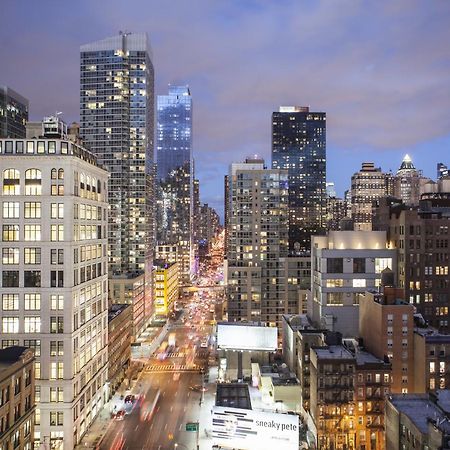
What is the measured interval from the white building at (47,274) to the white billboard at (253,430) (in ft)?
81.1

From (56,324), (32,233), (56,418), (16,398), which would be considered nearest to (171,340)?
(56,418)

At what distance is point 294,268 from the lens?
6688 inches

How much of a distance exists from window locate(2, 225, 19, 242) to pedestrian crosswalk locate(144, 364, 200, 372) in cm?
6183

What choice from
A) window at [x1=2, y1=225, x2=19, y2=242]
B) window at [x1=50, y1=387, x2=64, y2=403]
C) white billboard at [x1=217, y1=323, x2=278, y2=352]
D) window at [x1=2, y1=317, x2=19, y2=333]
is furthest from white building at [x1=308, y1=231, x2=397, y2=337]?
window at [x1=2, y1=225, x2=19, y2=242]

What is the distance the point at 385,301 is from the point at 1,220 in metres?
67.0

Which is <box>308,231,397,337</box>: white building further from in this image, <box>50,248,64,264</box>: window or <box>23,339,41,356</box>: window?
<box>23,339,41,356</box>: window

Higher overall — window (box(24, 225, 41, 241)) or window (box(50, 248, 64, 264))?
window (box(24, 225, 41, 241))

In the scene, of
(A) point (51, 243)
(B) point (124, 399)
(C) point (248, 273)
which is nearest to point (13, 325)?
(A) point (51, 243)

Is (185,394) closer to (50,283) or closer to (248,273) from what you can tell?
(50,283)

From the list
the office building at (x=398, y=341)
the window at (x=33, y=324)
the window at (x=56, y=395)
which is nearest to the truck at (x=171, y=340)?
the window at (x=56, y=395)

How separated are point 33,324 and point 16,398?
22.4 meters

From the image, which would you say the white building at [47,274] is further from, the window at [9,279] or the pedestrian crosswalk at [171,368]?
the pedestrian crosswalk at [171,368]

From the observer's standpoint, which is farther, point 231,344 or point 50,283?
point 231,344

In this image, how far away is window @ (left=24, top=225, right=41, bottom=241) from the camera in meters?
86.1
